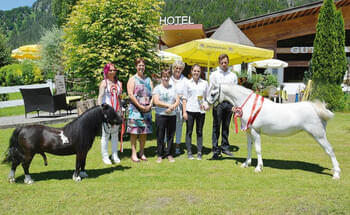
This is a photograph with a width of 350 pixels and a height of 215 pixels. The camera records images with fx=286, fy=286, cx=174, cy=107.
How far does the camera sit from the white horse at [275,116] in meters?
4.89

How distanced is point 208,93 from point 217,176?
1.60 meters

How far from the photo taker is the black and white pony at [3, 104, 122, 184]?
Result: 4359 mm

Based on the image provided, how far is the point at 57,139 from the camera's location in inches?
176

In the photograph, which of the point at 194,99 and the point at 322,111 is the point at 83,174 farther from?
the point at 322,111

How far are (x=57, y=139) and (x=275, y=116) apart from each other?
3678mm

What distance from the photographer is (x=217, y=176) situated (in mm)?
4984

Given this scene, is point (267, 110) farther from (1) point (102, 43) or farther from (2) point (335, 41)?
(2) point (335, 41)

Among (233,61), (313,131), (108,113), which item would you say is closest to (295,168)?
(313,131)

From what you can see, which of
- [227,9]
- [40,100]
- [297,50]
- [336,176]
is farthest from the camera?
[227,9]

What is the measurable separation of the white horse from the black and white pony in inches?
84.3

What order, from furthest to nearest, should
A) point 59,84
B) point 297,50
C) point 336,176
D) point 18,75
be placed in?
1. point 18,75
2. point 297,50
3. point 59,84
4. point 336,176

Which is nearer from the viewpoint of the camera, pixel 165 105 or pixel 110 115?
pixel 110 115

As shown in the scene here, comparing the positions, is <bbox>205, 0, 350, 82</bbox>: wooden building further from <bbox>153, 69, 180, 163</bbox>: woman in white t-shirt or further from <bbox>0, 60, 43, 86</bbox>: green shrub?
<bbox>0, 60, 43, 86</bbox>: green shrub

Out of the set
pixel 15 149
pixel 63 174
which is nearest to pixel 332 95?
pixel 63 174
